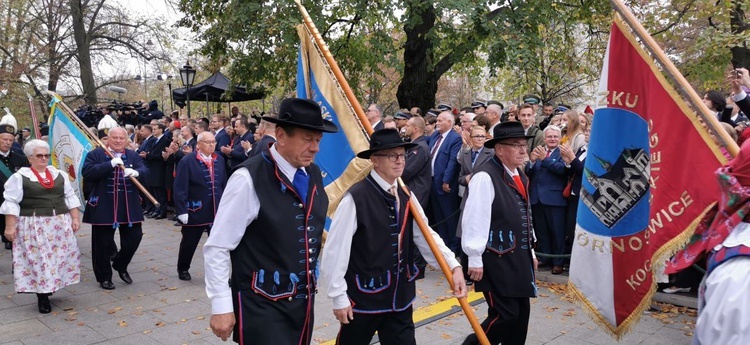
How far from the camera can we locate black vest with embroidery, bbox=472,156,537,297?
444 centimetres

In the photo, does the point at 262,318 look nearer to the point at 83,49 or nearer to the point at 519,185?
the point at 519,185

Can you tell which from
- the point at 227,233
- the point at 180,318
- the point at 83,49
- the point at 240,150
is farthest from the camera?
the point at 83,49

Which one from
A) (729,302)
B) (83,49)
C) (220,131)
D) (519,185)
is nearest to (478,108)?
(220,131)

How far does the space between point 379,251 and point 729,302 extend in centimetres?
205

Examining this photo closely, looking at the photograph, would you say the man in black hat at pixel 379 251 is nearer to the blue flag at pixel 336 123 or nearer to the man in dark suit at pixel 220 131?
the blue flag at pixel 336 123

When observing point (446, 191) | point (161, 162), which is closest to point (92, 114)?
point (161, 162)

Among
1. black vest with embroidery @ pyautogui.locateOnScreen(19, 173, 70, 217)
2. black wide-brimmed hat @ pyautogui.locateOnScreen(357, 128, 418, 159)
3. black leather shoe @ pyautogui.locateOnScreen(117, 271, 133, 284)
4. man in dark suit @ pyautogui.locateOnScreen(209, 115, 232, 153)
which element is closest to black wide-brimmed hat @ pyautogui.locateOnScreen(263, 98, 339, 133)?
black wide-brimmed hat @ pyautogui.locateOnScreen(357, 128, 418, 159)

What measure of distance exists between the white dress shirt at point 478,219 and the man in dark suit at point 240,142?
726cm

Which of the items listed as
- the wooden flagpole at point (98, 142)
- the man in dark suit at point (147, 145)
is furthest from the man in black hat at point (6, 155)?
the man in dark suit at point (147, 145)

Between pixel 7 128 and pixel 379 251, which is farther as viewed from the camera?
pixel 7 128

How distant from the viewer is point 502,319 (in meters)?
4.43

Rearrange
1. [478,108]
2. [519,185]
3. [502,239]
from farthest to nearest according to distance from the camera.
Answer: [478,108] → [519,185] → [502,239]

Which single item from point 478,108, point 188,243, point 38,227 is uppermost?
point 478,108

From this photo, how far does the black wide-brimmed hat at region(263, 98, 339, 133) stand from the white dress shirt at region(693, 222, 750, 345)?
2.01 metres
